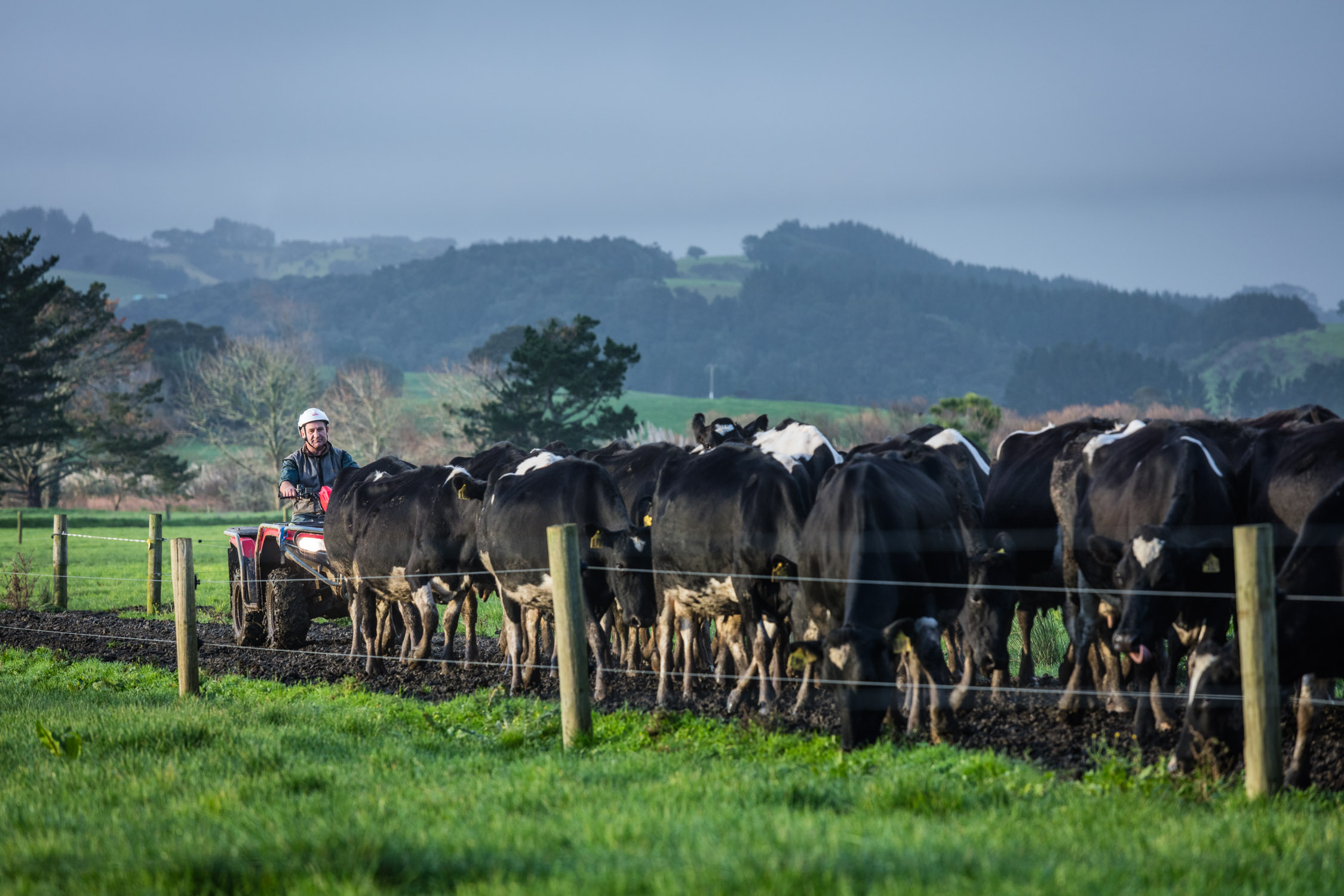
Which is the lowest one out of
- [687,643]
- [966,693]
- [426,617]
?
[966,693]

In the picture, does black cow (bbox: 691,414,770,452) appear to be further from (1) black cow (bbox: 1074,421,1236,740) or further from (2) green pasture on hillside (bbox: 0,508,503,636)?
(2) green pasture on hillside (bbox: 0,508,503,636)

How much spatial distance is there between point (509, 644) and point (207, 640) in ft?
19.0

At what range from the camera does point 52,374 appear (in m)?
46.4

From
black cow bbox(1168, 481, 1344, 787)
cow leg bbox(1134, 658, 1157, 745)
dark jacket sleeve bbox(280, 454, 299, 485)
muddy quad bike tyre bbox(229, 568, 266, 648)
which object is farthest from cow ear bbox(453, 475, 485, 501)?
black cow bbox(1168, 481, 1344, 787)

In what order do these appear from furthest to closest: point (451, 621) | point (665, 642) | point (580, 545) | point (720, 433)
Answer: point (720, 433) < point (451, 621) < point (580, 545) < point (665, 642)

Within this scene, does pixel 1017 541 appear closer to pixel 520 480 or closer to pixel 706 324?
pixel 520 480

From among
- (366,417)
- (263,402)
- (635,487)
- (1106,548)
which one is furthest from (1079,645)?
(366,417)

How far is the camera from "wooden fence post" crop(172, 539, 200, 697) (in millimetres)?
10180

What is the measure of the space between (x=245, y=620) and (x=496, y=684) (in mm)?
4449

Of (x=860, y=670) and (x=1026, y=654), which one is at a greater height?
(x=860, y=670)

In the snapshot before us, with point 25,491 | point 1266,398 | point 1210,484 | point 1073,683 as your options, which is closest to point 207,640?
point 1073,683

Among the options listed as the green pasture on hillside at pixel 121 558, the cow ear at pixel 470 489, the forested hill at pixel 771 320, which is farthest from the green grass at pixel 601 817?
the forested hill at pixel 771 320

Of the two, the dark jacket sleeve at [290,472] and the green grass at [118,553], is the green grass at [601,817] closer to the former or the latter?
the green grass at [118,553]

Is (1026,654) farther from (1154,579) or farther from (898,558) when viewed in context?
(1154,579)
